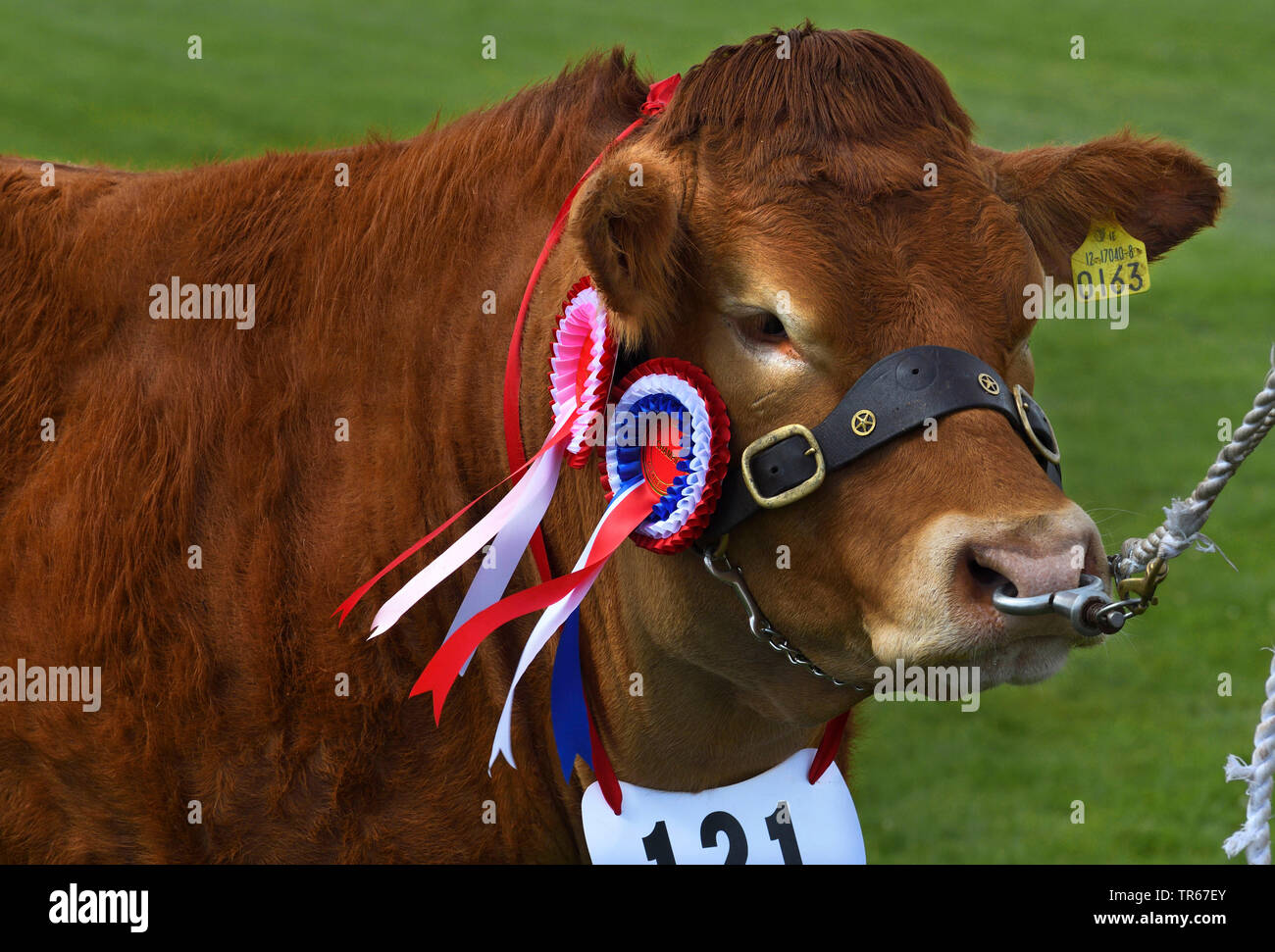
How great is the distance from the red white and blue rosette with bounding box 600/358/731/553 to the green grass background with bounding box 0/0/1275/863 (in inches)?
37.1

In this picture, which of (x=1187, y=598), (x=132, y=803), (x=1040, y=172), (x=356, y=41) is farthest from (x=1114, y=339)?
(x=356, y=41)

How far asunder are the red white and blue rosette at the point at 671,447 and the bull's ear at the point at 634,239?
0.38 feet

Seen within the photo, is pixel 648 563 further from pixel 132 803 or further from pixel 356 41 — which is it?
pixel 356 41

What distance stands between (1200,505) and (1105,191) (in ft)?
2.66

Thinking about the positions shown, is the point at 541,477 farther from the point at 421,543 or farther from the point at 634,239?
the point at 634,239

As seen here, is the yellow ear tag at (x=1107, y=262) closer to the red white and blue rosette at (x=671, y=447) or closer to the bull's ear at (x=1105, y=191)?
the bull's ear at (x=1105, y=191)

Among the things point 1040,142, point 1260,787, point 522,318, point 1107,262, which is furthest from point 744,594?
point 1040,142

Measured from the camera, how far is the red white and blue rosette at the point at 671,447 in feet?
8.83

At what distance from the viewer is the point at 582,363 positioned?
290cm

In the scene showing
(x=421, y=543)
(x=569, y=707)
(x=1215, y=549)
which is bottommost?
(x=569, y=707)

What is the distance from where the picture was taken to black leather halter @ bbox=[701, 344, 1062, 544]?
2502 millimetres

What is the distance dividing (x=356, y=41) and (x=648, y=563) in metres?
19.0

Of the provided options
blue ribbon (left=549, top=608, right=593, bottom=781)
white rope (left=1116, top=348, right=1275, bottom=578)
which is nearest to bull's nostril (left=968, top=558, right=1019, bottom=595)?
white rope (left=1116, top=348, right=1275, bottom=578)

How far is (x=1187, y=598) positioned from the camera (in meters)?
8.53
